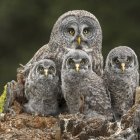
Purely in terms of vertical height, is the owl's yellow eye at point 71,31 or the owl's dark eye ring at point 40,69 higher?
the owl's yellow eye at point 71,31

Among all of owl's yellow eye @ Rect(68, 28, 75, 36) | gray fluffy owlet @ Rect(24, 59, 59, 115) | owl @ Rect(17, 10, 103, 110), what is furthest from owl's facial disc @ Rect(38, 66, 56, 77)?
owl's yellow eye @ Rect(68, 28, 75, 36)

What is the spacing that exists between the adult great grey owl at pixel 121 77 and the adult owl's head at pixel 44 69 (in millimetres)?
563

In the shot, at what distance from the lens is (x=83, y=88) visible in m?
13.8

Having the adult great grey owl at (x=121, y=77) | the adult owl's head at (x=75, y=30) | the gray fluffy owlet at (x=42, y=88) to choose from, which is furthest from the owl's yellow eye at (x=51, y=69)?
the adult great grey owl at (x=121, y=77)

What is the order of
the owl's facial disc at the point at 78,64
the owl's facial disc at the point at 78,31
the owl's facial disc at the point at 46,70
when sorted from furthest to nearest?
1. the owl's facial disc at the point at 78,31
2. the owl's facial disc at the point at 46,70
3. the owl's facial disc at the point at 78,64

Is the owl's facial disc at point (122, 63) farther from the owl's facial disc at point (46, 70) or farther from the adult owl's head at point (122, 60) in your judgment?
the owl's facial disc at point (46, 70)

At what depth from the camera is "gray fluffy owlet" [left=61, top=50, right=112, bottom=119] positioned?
13.7m

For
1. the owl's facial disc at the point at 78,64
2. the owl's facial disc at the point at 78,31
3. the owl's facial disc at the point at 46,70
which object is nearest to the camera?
the owl's facial disc at the point at 78,64

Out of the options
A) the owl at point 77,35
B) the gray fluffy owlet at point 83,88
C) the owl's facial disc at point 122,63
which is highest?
the owl at point 77,35

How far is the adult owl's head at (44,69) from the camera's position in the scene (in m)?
13.9

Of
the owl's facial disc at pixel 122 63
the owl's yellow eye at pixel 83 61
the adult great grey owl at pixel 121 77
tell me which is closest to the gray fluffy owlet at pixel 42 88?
the owl's yellow eye at pixel 83 61

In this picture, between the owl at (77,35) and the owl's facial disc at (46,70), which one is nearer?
the owl's facial disc at (46,70)

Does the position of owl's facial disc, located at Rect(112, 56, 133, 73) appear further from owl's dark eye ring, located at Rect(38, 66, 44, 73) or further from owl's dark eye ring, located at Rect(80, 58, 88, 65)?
owl's dark eye ring, located at Rect(38, 66, 44, 73)

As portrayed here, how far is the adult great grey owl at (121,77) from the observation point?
44.8ft
